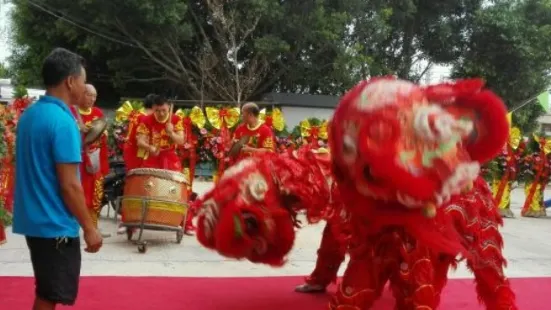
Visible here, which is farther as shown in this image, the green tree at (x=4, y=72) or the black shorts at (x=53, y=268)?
→ the green tree at (x=4, y=72)

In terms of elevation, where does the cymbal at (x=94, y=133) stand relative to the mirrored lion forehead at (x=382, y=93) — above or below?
below

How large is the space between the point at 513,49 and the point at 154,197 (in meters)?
18.4

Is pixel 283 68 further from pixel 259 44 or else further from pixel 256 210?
pixel 256 210

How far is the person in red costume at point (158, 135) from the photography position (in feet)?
21.0

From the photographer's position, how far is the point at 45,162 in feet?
9.00

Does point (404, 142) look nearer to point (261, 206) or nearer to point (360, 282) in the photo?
point (360, 282)

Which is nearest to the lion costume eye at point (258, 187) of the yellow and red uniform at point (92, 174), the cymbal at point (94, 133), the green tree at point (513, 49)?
the cymbal at point (94, 133)

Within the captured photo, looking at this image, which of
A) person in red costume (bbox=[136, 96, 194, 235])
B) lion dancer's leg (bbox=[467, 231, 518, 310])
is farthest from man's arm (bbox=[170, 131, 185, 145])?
lion dancer's leg (bbox=[467, 231, 518, 310])

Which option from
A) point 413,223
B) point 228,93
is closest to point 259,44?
point 228,93

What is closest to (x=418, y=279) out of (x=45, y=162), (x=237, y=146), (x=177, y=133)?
(x=45, y=162)

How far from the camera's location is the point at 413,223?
289 centimetres

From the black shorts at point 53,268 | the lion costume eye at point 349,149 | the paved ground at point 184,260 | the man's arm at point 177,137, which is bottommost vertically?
the paved ground at point 184,260

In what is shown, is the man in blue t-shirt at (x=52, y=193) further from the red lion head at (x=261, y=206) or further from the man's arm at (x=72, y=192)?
the red lion head at (x=261, y=206)

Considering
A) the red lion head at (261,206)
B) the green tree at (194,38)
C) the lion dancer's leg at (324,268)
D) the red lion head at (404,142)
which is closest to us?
the red lion head at (404,142)
